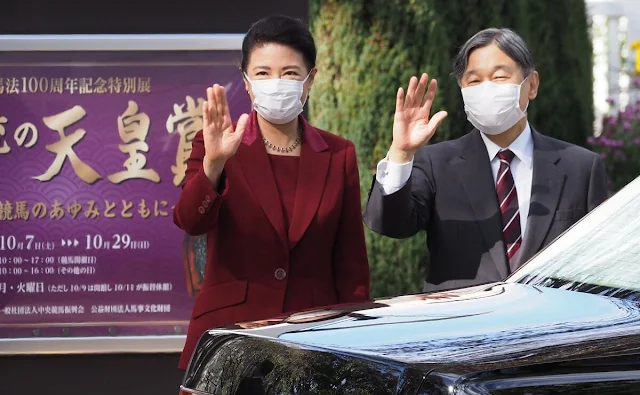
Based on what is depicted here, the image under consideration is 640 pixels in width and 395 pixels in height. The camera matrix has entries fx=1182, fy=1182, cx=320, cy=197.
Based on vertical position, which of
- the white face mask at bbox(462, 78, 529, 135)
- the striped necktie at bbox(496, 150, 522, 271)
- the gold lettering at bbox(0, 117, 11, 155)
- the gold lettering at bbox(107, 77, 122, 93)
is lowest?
the striped necktie at bbox(496, 150, 522, 271)

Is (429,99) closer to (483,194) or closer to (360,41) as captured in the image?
(483,194)

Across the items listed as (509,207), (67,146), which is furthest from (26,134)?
(509,207)

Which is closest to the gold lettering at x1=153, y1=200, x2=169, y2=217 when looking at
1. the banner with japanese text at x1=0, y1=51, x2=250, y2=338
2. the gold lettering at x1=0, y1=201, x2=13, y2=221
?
the banner with japanese text at x1=0, y1=51, x2=250, y2=338

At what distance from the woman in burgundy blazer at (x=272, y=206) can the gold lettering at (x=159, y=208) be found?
2.37 m

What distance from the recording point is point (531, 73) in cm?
455

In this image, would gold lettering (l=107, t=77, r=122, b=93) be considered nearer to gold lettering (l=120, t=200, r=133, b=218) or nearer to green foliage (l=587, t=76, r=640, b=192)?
gold lettering (l=120, t=200, r=133, b=218)

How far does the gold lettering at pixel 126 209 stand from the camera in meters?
6.61

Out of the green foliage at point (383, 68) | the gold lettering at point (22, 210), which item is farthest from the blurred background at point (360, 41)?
the gold lettering at point (22, 210)

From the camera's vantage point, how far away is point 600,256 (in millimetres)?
3010

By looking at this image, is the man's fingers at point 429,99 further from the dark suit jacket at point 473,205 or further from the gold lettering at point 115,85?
the gold lettering at point 115,85

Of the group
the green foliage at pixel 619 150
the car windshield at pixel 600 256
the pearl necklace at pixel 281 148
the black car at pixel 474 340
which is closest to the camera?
the black car at pixel 474 340

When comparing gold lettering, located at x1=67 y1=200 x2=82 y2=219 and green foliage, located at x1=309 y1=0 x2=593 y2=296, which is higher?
green foliage, located at x1=309 y1=0 x2=593 y2=296

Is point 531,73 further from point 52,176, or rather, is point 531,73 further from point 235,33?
point 52,176

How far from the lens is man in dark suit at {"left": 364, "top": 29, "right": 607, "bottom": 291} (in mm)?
4152
